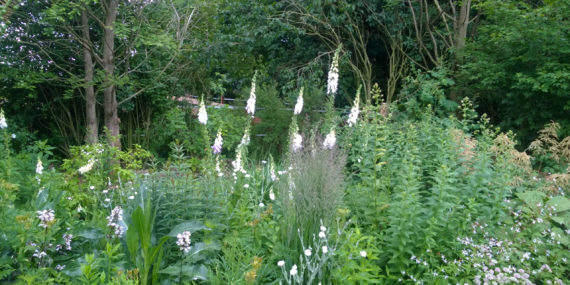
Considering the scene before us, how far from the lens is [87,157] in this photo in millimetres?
4719

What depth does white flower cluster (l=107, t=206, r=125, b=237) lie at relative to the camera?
2893 mm

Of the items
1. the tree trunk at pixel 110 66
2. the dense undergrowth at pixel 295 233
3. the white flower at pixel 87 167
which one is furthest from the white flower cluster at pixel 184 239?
the tree trunk at pixel 110 66

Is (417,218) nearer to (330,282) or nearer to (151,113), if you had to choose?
(330,282)

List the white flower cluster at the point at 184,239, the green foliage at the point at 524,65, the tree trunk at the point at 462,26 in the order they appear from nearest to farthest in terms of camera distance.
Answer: the white flower cluster at the point at 184,239
the green foliage at the point at 524,65
the tree trunk at the point at 462,26

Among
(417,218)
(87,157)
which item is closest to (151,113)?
(87,157)

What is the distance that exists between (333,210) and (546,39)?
570 cm

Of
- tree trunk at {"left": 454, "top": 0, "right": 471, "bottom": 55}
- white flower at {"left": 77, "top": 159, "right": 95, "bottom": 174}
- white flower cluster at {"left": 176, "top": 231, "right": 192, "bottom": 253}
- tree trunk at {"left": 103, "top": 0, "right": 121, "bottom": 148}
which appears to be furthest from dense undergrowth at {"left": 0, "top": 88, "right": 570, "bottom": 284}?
tree trunk at {"left": 454, "top": 0, "right": 471, "bottom": 55}

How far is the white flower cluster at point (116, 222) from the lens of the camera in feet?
9.49

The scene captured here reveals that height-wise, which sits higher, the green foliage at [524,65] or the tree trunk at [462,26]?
the tree trunk at [462,26]

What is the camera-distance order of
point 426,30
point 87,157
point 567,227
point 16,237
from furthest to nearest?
point 426,30, point 87,157, point 567,227, point 16,237

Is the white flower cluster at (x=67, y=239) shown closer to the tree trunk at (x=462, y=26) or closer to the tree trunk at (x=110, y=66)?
the tree trunk at (x=110, y=66)

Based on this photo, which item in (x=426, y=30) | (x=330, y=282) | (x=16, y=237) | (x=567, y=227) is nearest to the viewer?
(x=16, y=237)

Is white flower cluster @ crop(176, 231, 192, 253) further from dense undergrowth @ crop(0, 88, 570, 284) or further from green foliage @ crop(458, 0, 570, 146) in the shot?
green foliage @ crop(458, 0, 570, 146)

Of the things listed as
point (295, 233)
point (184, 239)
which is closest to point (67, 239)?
point (184, 239)
